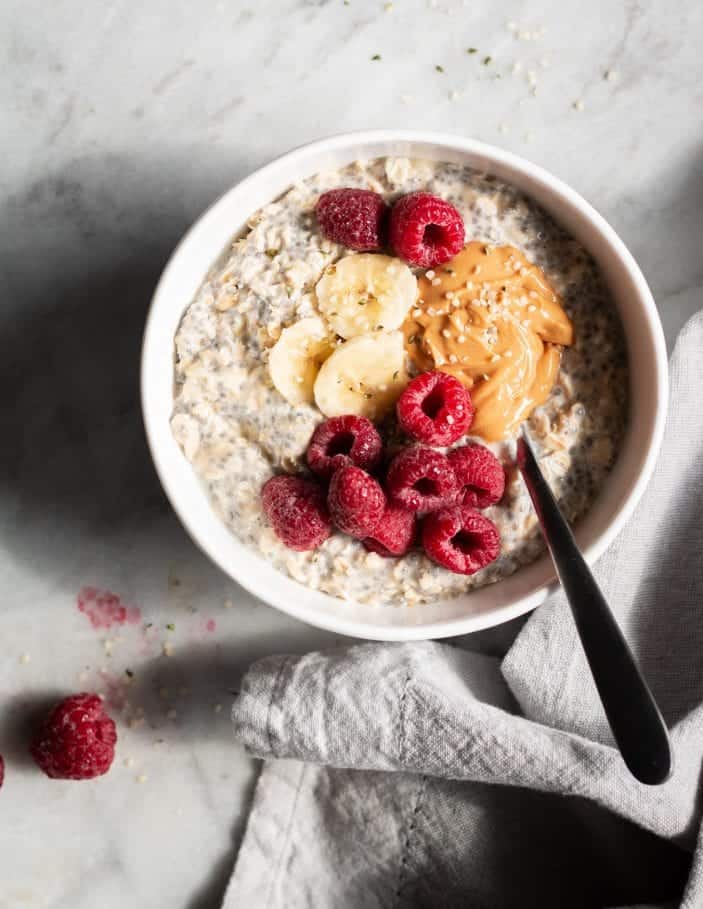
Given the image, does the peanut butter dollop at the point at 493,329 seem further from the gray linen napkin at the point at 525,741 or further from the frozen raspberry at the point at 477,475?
the gray linen napkin at the point at 525,741

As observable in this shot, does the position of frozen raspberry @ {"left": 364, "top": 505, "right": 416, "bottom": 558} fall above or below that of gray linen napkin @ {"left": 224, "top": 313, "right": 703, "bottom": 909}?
above

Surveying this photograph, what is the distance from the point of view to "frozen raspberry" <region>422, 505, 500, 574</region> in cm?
183

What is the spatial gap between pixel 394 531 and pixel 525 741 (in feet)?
1.71

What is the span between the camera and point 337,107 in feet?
7.43

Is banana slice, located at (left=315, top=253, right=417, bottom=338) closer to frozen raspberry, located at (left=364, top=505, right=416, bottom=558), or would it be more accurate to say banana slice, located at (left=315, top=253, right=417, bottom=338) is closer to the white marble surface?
frozen raspberry, located at (left=364, top=505, right=416, bottom=558)

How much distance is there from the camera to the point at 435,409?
1.86 m

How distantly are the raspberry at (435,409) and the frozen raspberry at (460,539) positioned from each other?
0.13 meters

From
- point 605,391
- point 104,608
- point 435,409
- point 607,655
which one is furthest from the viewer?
point 104,608


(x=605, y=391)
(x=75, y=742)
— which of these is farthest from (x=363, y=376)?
(x=75, y=742)

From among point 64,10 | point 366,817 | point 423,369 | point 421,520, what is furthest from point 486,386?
point 64,10

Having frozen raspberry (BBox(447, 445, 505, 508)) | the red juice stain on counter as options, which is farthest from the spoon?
the red juice stain on counter

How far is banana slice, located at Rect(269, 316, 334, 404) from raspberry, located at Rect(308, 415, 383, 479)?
79mm

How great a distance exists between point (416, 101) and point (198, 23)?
19.4 inches

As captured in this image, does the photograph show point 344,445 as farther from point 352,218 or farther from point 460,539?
point 352,218
